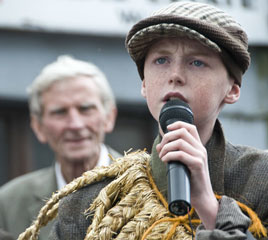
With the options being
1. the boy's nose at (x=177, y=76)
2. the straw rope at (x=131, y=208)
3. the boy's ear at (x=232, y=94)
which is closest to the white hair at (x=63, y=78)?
the straw rope at (x=131, y=208)

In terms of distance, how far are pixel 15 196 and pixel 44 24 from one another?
2145 millimetres

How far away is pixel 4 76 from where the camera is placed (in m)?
6.58

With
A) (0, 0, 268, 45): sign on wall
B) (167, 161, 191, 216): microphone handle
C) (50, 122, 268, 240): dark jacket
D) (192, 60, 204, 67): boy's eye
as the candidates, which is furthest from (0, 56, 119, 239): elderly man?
(167, 161, 191, 216): microphone handle

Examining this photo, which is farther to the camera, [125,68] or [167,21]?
[125,68]

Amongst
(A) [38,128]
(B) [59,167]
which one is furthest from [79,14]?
(B) [59,167]

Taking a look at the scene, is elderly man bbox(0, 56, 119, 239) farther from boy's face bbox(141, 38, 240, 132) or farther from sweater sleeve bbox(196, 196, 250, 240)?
sweater sleeve bbox(196, 196, 250, 240)

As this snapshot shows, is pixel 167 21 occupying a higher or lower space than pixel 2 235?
higher

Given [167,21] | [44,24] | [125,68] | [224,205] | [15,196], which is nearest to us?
[224,205]

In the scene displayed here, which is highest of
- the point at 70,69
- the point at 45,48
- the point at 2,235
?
the point at 45,48

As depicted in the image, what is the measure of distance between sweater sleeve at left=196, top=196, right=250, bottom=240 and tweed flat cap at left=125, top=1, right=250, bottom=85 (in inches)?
18.3

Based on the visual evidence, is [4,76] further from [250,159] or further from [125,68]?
[250,159]

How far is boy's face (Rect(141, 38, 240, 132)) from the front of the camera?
2.45 m

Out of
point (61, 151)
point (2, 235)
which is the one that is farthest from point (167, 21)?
point (61, 151)

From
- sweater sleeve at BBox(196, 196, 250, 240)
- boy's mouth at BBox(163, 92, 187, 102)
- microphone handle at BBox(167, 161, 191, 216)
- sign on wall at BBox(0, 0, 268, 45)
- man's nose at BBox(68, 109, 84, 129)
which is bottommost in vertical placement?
sweater sleeve at BBox(196, 196, 250, 240)
